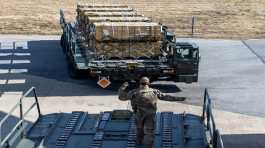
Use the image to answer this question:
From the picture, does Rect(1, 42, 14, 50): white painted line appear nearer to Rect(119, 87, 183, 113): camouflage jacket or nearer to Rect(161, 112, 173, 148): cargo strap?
Rect(161, 112, 173, 148): cargo strap

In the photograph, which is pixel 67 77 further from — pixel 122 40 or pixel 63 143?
pixel 63 143

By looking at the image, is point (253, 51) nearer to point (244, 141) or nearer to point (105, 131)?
point (244, 141)

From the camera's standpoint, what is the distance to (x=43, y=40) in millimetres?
28328

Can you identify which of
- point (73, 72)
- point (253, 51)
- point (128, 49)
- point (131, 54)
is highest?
point (128, 49)

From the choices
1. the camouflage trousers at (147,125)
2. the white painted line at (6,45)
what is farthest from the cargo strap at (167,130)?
the white painted line at (6,45)

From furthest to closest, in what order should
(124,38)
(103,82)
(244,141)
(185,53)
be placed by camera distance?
(124,38), (185,53), (103,82), (244,141)

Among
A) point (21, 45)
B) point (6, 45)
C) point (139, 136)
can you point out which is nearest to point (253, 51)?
point (21, 45)

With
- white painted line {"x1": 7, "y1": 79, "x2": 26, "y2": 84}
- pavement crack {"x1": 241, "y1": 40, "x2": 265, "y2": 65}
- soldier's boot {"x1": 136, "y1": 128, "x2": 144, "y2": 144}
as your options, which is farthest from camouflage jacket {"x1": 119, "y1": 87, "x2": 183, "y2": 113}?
pavement crack {"x1": 241, "y1": 40, "x2": 265, "y2": 65}

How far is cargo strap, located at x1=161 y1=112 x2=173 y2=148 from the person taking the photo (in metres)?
10.5

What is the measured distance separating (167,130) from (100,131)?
1.26m

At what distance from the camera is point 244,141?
14.2 metres

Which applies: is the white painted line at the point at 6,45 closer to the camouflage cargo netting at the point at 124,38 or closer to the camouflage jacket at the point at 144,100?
the camouflage cargo netting at the point at 124,38

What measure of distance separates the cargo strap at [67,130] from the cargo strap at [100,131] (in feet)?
1.60

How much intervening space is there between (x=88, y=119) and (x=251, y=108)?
265 inches
